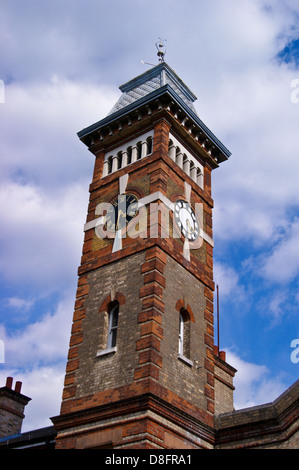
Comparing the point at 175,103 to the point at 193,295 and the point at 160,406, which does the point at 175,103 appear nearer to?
the point at 193,295

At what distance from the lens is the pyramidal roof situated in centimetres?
2997

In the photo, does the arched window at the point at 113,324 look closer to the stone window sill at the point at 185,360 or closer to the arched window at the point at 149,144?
the stone window sill at the point at 185,360

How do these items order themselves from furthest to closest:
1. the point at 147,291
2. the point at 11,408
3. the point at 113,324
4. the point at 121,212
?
the point at 11,408
the point at 121,212
the point at 113,324
the point at 147,291

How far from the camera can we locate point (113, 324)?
73.1 feet

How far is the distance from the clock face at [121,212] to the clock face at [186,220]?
1.81m

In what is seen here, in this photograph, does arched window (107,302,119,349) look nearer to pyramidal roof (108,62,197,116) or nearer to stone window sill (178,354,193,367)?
stone window sill (178,354,193,367)

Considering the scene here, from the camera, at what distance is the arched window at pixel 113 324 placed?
21.8m

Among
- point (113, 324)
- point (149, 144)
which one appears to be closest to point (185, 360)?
point (113, 324)

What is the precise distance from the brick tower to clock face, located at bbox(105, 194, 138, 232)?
0.20 ft

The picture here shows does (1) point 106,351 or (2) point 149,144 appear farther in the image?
(2) point 149,144

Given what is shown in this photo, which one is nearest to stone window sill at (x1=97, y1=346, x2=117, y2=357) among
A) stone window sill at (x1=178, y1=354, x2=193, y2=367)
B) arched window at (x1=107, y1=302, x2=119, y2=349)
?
arched window at (x1=107, y1=302, x2=119, y2=349)

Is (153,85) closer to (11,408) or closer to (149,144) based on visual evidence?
(149,144)

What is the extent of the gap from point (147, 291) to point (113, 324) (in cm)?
198
